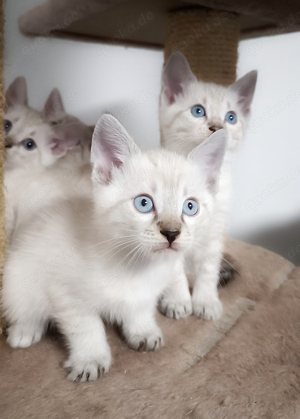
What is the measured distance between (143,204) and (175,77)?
69 centimetres

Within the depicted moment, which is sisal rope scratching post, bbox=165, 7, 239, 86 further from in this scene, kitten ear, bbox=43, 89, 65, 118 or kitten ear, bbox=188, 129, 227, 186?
kitten ear, bbox=188, 129, 227, 186

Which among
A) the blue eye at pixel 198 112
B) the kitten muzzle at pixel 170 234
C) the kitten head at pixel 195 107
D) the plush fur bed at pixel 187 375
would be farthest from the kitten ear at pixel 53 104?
the kitten muzzle at pixel 170 234

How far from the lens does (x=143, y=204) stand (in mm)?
902

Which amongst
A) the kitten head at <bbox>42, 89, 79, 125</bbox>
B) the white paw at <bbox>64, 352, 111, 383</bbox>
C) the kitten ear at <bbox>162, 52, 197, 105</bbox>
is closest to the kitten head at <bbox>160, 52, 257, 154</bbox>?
the kitten ear at <bbox>162, 52, 197, 105</bbox>

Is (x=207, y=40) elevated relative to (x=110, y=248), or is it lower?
elevated

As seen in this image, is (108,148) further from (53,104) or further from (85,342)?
(53,104)

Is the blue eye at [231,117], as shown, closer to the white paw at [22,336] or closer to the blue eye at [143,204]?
the blue eye at [143,204]

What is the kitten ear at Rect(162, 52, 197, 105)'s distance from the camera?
1.38 metres

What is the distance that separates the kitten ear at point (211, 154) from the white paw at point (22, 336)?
62 cm

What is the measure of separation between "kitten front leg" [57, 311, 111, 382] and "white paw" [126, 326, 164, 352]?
91 mm

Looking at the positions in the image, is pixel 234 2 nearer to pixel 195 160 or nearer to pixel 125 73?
pixel 195 160

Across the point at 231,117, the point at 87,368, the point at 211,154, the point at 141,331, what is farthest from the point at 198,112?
Answer: the point at 87,368

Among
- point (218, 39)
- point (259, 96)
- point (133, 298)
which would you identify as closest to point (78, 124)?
point (218, 39)

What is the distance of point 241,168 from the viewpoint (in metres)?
2.29
